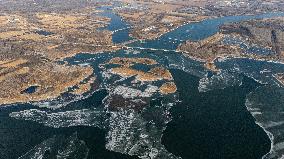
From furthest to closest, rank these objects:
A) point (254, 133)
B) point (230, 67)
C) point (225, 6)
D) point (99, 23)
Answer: point (225, 6) → point (99, 23) → point (230, 67) → point (254, 133)

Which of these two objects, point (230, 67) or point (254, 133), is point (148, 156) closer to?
point (254, 133)

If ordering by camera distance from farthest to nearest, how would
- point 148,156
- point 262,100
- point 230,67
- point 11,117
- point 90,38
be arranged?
point 90,38, point 230,67, point 262,100, point 11,117, point 148,156

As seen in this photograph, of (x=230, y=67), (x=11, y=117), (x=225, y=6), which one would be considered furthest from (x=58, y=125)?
(x=225, y=6)

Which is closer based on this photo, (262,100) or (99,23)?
(262,100)

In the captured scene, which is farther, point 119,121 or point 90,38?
point 90,38

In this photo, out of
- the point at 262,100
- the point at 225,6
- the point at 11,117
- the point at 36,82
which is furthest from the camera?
the point at 225,6

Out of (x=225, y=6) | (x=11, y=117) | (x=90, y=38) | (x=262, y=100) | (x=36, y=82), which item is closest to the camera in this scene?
(x=11, y=117)

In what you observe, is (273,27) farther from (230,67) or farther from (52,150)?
(52,150)

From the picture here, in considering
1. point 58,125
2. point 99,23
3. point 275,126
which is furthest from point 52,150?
point 99,23
